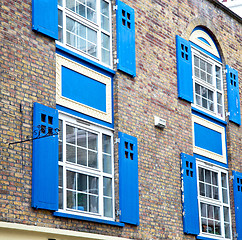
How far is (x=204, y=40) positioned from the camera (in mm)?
18219

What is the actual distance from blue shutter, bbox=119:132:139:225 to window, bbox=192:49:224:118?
3.91 meters

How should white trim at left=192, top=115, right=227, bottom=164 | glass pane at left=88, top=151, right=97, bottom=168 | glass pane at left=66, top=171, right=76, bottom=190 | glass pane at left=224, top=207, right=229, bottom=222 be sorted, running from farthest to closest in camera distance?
glass pane at left=224, top=207, right=229, bottom=222 < white trim at left=192, top=115, right=227, bottom=164 < glass pane at left=88, top=151, right=97, bottom=168 < glass pane at left=66, top=171, right=76, bottom=190

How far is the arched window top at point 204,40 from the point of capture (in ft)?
58.3

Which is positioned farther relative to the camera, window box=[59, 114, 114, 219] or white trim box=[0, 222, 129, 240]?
window box=[59, 114, 114, 219]

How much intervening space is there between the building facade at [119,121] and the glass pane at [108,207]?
0.03m

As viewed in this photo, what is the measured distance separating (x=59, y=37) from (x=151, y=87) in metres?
3.21

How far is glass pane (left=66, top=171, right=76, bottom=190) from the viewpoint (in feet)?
40.0

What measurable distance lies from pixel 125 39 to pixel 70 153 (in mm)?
3612

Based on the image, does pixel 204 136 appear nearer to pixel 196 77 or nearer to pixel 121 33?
pixel 196 77

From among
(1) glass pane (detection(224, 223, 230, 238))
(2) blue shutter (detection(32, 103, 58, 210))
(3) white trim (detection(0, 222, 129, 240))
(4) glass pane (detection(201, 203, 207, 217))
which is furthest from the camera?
(1) glass pane (detection(224, 223, 230, 238))

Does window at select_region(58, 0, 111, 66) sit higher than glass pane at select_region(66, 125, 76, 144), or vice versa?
window at select_region(58, 0, 111, 66)

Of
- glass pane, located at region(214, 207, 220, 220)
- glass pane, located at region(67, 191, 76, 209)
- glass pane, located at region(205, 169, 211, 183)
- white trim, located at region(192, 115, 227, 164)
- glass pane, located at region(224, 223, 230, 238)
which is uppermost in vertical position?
white trim, located at region(192, 115, 227, 164)

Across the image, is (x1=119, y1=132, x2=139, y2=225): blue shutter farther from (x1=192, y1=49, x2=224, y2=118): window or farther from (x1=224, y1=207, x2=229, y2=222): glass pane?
(x1=224, y1=207, x2=229, y2=222): glass pane

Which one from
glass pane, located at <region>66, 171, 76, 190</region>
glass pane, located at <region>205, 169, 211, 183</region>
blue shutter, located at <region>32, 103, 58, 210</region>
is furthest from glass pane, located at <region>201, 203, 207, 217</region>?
blue shutter, located at <region>32, 103, 58, 210</region>
